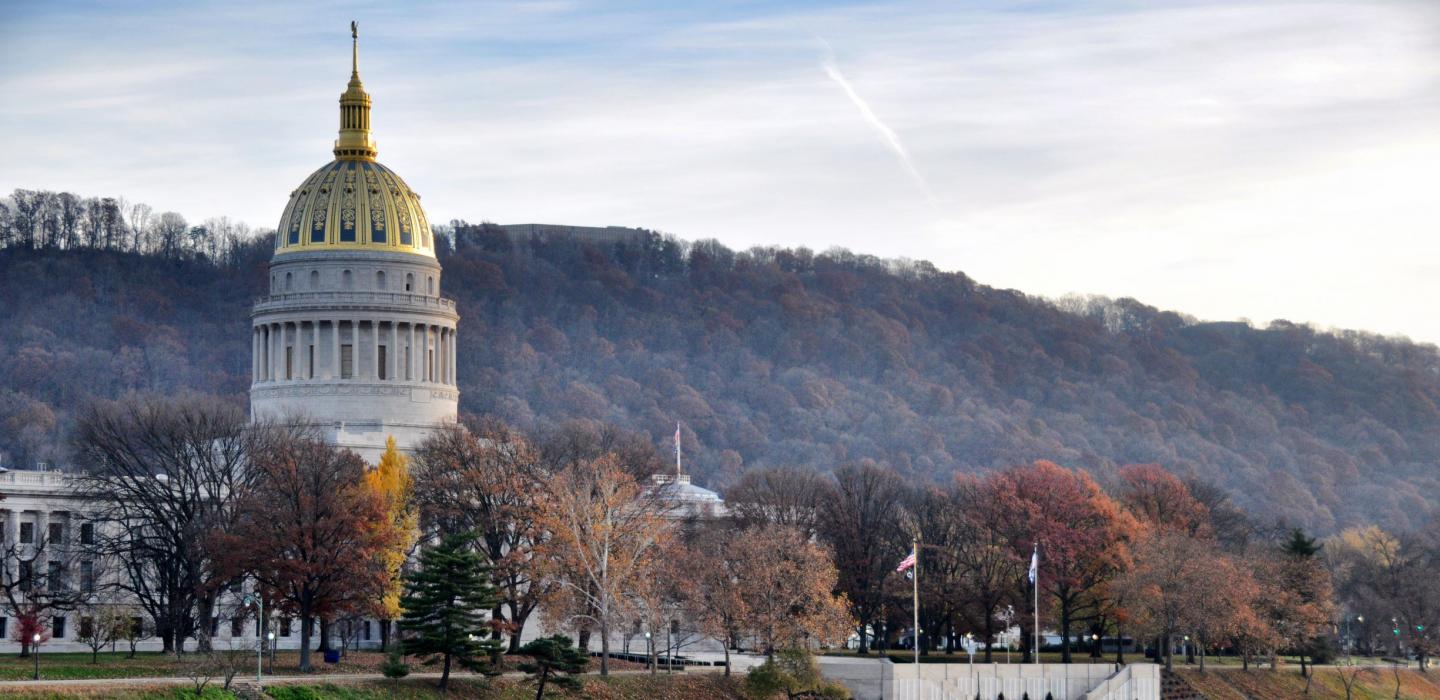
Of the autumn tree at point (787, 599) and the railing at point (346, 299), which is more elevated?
the railing at point (346, 299)

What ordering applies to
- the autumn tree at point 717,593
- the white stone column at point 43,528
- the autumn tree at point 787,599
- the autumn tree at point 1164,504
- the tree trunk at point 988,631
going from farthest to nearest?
the autumn tree at point 1164,504, the white stone column at point 43,528, the tree trunk at point 988,631, the autumn tree at point 717,593, the autumn tree at point 787,599

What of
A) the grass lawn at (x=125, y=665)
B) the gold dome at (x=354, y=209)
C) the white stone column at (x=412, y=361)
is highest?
the gold dome at (x=354, y=209)

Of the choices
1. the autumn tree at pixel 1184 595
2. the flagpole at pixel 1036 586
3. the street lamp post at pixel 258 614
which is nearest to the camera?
the street lamp post at pixel 258 614

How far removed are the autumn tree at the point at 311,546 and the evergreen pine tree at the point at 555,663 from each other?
8782mm

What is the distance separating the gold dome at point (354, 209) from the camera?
465ft

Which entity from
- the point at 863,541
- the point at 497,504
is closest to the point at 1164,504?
the point at 863,541

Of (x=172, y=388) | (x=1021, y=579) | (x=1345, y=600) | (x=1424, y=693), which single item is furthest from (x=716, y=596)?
(x=172, y=388)

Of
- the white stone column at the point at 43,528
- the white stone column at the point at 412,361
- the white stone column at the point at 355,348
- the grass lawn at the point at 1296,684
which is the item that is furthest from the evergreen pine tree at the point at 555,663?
the white stone column at the point at 412,361

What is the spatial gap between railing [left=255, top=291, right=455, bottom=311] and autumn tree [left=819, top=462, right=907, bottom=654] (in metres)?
34.6

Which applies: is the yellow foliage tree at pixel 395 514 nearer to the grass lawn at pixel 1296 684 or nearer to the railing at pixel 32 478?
the railing at pixel 32 478

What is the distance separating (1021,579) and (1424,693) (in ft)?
86.8

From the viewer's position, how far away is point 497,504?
334 feet

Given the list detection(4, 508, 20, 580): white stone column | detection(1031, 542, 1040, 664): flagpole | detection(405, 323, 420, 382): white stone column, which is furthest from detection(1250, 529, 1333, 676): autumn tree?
detection(4, 508, 20, 580): white stone column

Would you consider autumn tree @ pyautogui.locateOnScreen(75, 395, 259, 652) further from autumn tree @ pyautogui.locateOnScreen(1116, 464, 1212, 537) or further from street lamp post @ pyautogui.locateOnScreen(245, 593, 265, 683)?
autumn tree @ pyautogui.locateOnScreen(1116, 464, 1212, 537)
